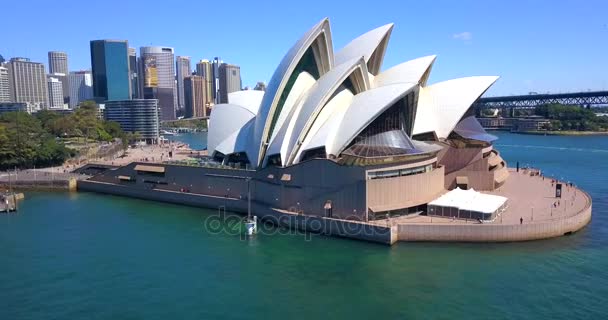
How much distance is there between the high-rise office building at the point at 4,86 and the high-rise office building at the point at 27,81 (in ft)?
10.8

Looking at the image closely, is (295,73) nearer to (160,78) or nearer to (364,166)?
(364,166)

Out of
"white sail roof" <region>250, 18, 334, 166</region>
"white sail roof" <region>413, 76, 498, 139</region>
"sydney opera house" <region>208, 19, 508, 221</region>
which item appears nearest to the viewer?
"sydney opera house" <region>208, 19, 508, 221</region>

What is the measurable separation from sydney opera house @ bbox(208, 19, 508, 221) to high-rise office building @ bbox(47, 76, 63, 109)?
592ft

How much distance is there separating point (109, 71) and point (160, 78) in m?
44.6

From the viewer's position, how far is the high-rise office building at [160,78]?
174625 mm

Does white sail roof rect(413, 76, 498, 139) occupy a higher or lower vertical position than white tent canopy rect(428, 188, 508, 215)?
higher

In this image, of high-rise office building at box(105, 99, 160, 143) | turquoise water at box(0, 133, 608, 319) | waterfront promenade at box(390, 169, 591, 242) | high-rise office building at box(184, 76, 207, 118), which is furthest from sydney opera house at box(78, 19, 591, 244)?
high-rise office building at box(184, 76, 207, 118)

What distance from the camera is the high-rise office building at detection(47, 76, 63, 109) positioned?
186750 millimetres

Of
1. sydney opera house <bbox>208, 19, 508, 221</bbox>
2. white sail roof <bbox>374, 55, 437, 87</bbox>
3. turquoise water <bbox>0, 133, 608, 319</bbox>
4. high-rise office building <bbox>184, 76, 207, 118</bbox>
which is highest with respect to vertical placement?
high-rise office building <bbox>184, 76, 207, 118</bbox>

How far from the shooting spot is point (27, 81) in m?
161

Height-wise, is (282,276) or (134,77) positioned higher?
(134,77)

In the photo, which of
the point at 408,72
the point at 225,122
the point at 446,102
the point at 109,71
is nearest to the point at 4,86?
the point at 109,71

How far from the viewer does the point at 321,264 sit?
69.8ft

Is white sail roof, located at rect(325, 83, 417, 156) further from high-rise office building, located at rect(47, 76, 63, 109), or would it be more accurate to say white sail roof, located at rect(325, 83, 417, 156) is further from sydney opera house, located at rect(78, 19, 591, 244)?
high-rise office building, located at rect(47, 76, 63, 109)
